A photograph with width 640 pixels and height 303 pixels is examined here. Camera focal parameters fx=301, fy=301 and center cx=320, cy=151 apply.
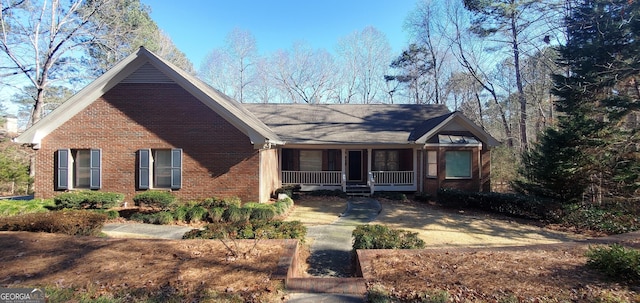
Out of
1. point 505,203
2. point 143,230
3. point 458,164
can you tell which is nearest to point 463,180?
point 458,164

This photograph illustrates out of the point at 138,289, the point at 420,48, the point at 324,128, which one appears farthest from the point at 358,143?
the point at 420,48

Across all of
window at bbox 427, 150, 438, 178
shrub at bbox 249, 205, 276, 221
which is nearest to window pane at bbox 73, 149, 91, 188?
shrub at bbox 249, 205, 276, 221

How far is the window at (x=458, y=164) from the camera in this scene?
15.8 m

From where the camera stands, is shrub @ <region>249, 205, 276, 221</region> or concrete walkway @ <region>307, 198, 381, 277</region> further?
shrub @ <region>249, 205, 276, 221</region>

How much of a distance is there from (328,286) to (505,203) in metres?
11.5

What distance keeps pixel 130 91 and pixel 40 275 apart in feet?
28.8

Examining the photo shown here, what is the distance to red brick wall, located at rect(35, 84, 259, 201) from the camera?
38.5 feet

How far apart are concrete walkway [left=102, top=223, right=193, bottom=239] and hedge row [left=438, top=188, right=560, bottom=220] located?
451 inches

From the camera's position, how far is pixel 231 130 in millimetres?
11727

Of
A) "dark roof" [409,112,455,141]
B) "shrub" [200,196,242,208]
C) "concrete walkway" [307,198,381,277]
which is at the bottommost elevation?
"concrete walkway" [307,198,381,277]

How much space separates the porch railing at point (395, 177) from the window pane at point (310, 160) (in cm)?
336

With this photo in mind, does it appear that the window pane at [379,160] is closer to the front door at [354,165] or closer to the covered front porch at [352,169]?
the covered front porch at [352,169]

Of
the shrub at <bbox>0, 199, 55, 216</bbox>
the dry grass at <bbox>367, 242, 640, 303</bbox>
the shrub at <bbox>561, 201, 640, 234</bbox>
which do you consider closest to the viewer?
the dry grass at <bbox>367, 242, 640, 303</bbox>

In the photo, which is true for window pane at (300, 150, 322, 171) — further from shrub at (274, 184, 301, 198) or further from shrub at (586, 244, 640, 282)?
shrub at (586, 244, 640, 282)
